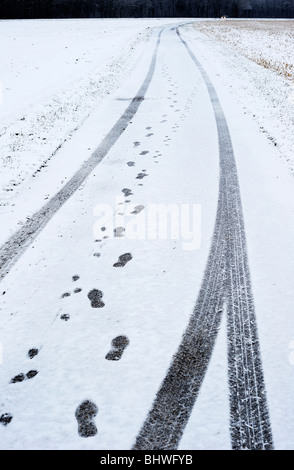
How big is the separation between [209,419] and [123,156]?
3.61 m

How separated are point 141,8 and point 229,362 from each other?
113m

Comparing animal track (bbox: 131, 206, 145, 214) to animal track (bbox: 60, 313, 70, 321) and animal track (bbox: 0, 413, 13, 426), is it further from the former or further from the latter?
animal track (bbox: 0, 413, 13, 426)

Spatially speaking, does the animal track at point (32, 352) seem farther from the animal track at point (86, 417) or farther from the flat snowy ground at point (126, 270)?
the animal track at point (86, 417)

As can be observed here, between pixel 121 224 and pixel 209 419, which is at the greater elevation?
pixel 121 224

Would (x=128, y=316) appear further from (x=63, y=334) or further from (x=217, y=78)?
(x=217, y=78)

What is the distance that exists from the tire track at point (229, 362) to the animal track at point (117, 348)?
29 centimetres

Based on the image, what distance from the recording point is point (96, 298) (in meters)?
2.22

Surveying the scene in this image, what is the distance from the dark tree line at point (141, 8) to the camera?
7103cm

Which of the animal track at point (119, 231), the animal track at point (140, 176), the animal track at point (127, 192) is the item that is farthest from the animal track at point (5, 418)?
the animal track at point (140, 176)

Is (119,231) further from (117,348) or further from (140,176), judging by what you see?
(117,348)

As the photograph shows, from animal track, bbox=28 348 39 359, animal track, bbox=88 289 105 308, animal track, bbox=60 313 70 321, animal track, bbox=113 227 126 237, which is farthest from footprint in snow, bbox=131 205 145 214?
animal track, bbox=28 348 39 359

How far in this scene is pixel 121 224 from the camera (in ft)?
9.94
